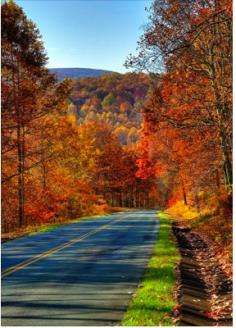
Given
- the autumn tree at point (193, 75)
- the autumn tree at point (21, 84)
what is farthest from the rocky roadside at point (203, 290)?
the autumn tree at point (21, 84)

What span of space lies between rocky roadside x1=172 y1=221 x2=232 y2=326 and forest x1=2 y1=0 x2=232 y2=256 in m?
1.53

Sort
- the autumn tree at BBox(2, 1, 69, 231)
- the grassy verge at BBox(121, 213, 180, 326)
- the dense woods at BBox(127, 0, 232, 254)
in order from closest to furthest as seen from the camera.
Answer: the grassy verge at BBox(121, 213, 180, 326)
the dense woods at BBox(127, 0, 232, 254)
the autumn tree at BBox(2, 1, 69, 231)

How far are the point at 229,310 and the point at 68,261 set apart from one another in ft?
23.9

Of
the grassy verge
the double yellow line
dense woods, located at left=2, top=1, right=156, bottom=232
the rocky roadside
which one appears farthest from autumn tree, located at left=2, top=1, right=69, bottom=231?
the grassy verge

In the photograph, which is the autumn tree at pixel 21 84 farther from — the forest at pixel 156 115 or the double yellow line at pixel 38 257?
the double yellow line at pixel 38 257

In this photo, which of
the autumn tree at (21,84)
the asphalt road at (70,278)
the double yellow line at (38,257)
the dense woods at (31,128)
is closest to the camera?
the asphalt road at (70,278)

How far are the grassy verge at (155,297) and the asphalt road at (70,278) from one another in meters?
0.24

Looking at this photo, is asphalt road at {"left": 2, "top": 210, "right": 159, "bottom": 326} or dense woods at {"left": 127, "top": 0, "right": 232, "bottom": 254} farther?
dense woods at {"left": 127, "top": 0, "right": 232, "bottom": 254}

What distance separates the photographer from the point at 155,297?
1162 cm

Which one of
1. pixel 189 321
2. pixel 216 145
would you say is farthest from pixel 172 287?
pixel 216 145

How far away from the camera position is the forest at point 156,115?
65.2 feet

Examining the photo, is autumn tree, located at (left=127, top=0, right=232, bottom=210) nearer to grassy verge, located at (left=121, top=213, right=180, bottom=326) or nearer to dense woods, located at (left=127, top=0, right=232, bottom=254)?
dense woods, located at (left=127, top=0, right=232, bottom=254)

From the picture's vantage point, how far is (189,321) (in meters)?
9.89

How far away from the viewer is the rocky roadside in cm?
1023
